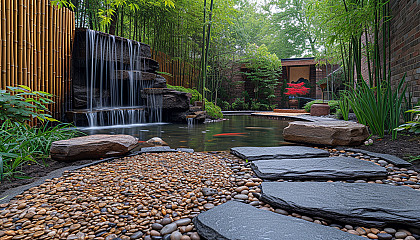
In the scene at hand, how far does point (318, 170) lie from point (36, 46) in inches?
174

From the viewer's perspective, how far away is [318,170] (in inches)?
62.5

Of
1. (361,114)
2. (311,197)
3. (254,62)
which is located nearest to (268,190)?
(311,197)

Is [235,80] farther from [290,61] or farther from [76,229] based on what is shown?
[76,229]

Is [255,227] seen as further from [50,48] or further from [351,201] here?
[50,48]

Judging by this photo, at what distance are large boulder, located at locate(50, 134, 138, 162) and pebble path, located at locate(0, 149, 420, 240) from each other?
0.59ft

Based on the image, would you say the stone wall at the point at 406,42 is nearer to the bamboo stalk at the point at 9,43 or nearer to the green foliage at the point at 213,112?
the green foliage at the point at 213,112

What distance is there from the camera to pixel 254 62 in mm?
13797

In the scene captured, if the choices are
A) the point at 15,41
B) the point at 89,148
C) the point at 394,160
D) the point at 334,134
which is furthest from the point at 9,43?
the point at 394,160

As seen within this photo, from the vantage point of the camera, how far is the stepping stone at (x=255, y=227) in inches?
33.2

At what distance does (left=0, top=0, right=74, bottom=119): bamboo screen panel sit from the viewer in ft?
9.99

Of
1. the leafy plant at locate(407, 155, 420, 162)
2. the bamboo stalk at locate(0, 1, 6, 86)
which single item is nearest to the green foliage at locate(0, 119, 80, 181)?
the bamboo stalk at locate(0, 1, 6, 86)

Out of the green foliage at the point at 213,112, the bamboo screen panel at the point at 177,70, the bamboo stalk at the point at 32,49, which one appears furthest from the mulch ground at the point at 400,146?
the bamboo screen panel at the point at 177,70

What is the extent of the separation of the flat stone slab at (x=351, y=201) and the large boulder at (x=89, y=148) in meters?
1.36

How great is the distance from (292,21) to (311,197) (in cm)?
1934
